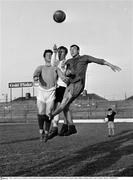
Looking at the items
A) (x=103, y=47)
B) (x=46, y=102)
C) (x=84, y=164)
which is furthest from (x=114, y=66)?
(x=84, y=164)

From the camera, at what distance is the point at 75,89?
3.74 metres

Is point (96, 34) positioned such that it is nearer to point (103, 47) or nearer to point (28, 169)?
point (103, 47)

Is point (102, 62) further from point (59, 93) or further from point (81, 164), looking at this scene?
point (81, 164)

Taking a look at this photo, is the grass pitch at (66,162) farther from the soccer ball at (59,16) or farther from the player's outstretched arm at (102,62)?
the player's outstretched arm at (102,62)

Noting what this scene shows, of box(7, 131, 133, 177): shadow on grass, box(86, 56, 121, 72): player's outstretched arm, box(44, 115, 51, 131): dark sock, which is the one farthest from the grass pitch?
box(86, 56, 121, 72): player's outstretched arm

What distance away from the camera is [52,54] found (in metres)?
3.82

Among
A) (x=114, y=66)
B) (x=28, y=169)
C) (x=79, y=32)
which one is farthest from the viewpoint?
(x=28, y=169)

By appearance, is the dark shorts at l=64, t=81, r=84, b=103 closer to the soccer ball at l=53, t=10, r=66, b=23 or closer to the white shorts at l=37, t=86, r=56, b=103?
the white shorts at l=37, t=86, r=56, b=103

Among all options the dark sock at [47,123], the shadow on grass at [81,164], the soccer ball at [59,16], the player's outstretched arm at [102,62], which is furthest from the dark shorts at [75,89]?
the shadow on grass at [81,164]

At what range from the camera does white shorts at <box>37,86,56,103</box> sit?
12.7 feet

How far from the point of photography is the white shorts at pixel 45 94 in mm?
3875

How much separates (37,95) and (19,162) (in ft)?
30.1

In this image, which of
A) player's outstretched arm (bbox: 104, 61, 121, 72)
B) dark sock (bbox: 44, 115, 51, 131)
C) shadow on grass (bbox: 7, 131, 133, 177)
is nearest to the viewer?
player's outstretched arm (bbox: 104, 61, 121, 72)

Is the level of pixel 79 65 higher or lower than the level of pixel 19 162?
higher
